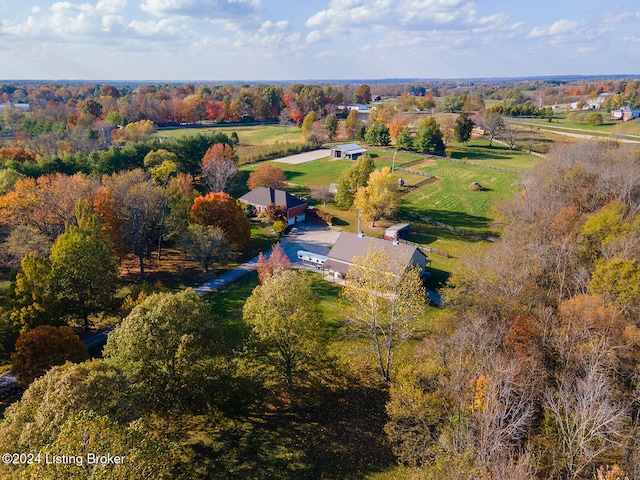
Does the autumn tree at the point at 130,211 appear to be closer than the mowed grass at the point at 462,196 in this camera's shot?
Yes

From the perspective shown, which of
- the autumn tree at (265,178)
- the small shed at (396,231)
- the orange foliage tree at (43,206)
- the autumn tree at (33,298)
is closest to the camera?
the autumn tree at (33,298)

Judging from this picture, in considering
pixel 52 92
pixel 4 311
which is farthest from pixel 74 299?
pixel 52 92

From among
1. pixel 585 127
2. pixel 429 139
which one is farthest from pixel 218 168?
pixel 585 127

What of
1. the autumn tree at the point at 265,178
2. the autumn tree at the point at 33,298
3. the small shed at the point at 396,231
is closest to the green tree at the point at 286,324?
the autumn tree at the point at 33,298

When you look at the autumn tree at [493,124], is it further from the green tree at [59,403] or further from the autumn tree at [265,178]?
the green tree at [59,403]

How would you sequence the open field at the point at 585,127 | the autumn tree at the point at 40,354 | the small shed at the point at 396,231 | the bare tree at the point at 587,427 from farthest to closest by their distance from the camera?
the open field at the point at 585,127
the small shed at the point at 396,231
the autumn tree at the point at 40,354
the bare tree at the point at 587,427

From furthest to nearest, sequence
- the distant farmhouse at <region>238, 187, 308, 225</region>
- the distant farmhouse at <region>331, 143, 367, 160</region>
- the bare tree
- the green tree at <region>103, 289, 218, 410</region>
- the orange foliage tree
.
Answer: the distant farmhouse at <region>331, 143, 367, 160</region> → the distant farmhouse at <region>238, 187, 308, 225</region> → the orange foliage tree → the green tree at <region>103, 289, 218, 410</region> → the bare tree

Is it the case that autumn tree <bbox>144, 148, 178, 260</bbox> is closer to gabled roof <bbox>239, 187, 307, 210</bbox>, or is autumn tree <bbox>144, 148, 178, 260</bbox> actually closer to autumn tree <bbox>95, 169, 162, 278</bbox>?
autumn tree <bbox>95, 169, 162, 278</bbox>

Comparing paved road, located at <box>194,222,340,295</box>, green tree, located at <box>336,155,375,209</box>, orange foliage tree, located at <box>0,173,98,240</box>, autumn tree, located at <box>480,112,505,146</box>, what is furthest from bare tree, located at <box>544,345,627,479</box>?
autumn tree, located at <box>480,112,505,146</box>
